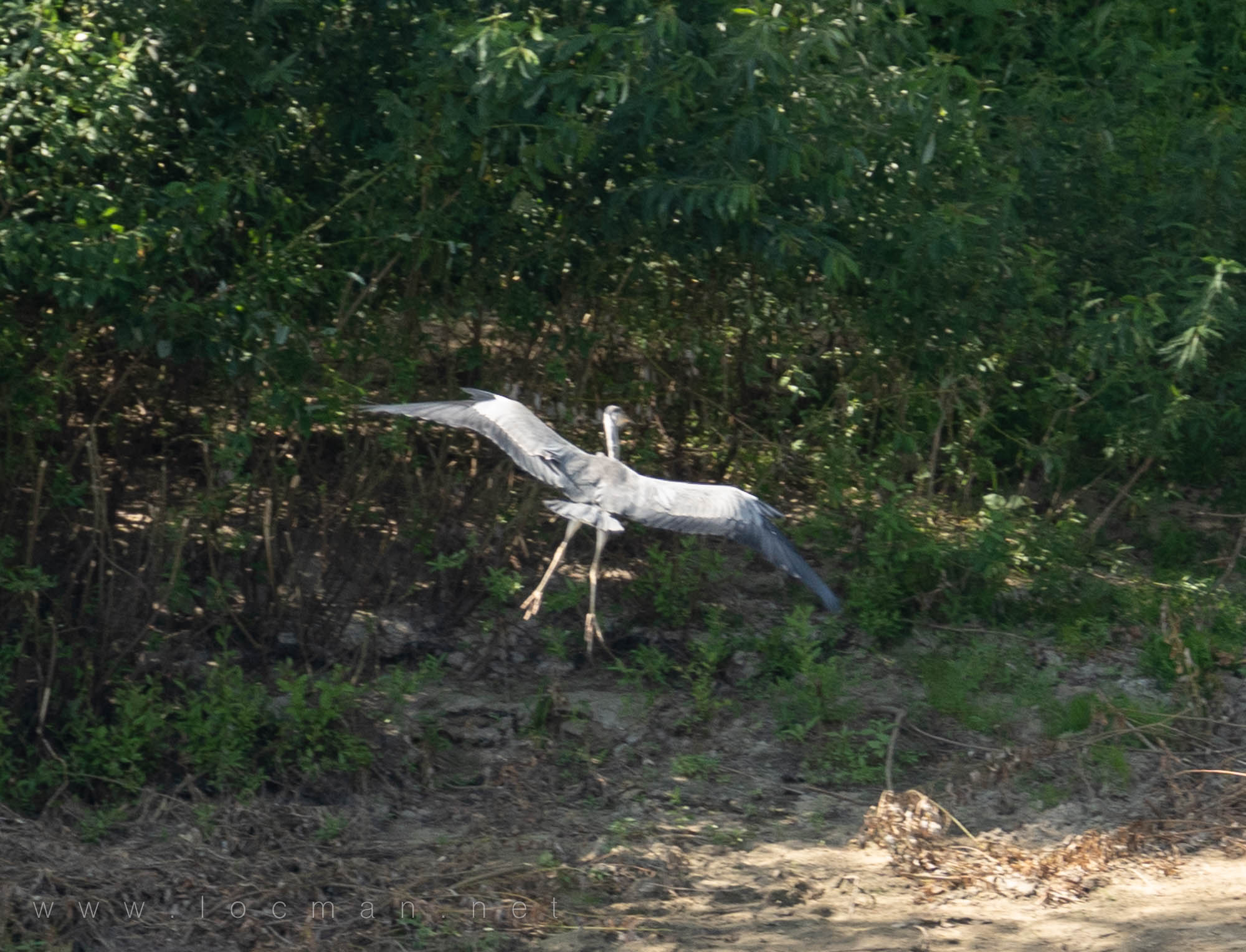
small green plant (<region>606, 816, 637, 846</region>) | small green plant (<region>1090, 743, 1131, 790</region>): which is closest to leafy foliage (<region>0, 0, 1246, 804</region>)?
small green plant (<region>1090, 743, 1131, 790</region>)

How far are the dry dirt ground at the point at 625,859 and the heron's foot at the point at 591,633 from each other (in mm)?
283

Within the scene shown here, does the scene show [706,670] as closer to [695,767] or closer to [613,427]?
[695,767]

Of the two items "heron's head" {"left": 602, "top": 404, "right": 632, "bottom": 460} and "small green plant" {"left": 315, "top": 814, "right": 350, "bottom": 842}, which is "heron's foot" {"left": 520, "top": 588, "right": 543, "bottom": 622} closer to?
"heron's head" {"left": 602, "top": 404, "right": 632, "bottom": 460}

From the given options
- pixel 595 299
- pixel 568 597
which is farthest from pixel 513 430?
pixel 595 299

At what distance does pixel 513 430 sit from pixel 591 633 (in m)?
1.37

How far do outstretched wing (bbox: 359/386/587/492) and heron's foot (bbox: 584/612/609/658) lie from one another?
729 mm

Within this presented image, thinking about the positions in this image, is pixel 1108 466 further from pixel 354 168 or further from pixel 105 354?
pixel 105 354

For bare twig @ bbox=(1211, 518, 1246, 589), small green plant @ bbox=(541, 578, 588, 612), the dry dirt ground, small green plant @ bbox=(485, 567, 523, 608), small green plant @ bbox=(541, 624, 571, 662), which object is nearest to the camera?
the dry dirt ground

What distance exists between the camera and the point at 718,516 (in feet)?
15.4

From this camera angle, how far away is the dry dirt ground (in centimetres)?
457

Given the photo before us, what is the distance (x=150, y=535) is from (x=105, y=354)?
82 cm

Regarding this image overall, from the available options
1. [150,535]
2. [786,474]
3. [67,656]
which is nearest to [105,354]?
[150,535]

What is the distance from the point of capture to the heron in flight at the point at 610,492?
4.68 metres

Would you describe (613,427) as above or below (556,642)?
above
